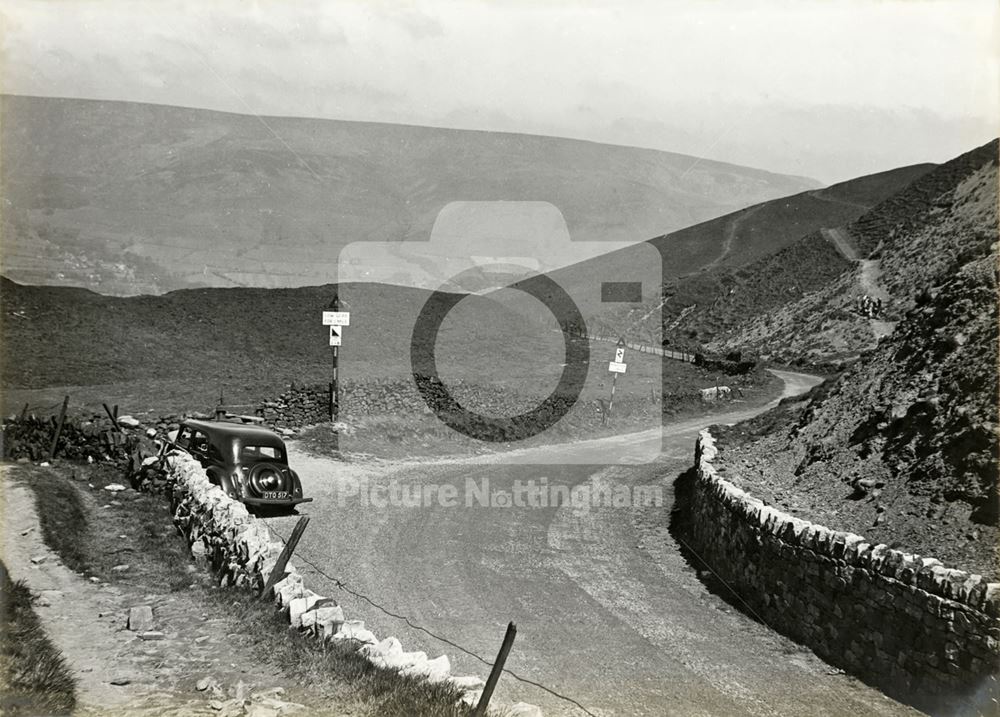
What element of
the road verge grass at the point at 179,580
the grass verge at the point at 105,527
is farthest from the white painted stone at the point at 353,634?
the grass verge at the point at 105,527

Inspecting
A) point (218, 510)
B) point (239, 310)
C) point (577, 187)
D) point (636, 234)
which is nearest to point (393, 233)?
point (636, 234)

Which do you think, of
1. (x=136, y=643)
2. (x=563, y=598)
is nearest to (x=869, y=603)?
(x=563, y=598)

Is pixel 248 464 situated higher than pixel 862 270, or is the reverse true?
pixel 862 270

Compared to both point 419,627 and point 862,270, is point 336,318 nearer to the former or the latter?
point 419,627

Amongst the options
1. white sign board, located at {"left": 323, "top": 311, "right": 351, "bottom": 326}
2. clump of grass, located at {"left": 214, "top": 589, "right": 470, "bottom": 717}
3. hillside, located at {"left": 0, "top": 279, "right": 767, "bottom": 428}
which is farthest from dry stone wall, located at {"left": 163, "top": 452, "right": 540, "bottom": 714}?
hillside, located at {"left": 0, "top": 279, "right": 767, "bottom": 428}

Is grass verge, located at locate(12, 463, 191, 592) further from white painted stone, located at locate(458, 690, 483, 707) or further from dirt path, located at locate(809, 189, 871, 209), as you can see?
dirt path, located at locate(809, 189, 871, 209)

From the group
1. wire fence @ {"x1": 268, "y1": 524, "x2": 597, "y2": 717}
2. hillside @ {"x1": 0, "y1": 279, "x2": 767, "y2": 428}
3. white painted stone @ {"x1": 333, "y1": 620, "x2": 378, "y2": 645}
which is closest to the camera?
white painted stone @ {"x1": 333, "y1": 620, "x2": 378, "y2": 645}
